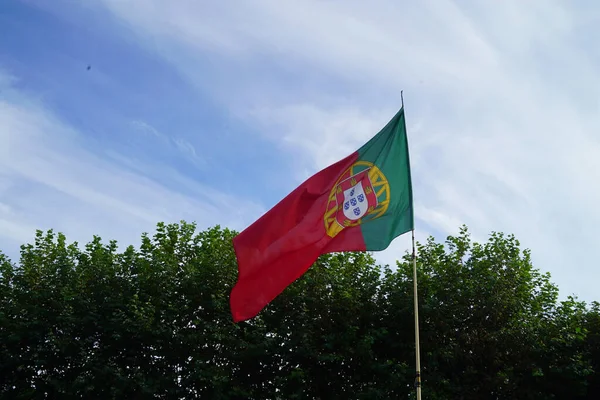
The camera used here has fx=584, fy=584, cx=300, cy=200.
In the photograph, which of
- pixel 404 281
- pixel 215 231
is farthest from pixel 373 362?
pixel 215 231

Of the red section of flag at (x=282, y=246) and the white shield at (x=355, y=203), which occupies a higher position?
the white shield at (x=355, y=203)

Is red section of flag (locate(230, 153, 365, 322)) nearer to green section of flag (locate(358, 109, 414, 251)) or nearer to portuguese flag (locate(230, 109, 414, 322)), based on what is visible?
portuguese flag (locate(230, 109, 414, 322))

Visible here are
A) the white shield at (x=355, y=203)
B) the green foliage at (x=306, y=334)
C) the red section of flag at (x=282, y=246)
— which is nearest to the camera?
the red section of flag at (x=282, y=246)

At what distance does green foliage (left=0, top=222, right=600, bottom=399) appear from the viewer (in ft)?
57.4

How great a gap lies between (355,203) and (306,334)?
8.82 meters

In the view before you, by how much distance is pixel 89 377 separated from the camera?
704 inches

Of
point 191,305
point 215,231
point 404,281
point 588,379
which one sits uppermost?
point 215,231

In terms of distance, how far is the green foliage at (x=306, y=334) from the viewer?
17484 millimetres

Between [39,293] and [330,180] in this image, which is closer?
[330,180]

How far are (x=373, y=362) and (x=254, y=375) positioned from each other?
3872mm

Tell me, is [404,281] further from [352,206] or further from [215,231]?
[352,206]

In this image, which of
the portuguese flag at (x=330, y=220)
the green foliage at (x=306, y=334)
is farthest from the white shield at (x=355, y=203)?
the green foliage at (x=306, y=334)

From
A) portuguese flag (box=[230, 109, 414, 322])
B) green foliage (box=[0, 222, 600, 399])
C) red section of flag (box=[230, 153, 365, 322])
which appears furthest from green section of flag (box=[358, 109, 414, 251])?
green foliage (box=[0, 222, 600, 399])

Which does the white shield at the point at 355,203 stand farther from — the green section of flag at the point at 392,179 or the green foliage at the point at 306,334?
the green foliage at the point at 306,334
